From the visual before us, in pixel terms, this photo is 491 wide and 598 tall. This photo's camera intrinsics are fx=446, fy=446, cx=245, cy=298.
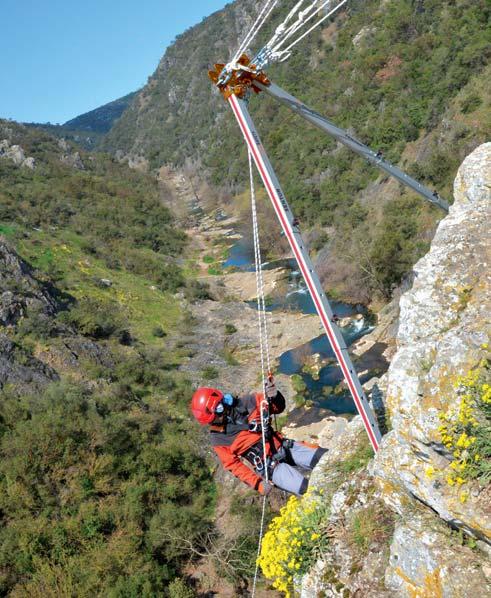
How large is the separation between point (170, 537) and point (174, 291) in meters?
26.3

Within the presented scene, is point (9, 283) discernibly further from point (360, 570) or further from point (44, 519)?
point (360, 570)

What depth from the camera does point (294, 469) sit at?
22.7ft

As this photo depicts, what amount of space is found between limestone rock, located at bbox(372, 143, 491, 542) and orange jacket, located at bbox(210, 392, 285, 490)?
241cm

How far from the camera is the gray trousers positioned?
6582mm

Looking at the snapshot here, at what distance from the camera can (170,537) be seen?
456 inches

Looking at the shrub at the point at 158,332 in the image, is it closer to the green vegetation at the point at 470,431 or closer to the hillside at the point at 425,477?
the hillside at the point at 425,477

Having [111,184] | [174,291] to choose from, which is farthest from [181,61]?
[174,291]

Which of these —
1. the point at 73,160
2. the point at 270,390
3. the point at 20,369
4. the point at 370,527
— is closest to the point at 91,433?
the point at 20,369

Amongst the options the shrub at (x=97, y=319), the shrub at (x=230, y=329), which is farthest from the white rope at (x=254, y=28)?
the shrub at (x=230, y=329)

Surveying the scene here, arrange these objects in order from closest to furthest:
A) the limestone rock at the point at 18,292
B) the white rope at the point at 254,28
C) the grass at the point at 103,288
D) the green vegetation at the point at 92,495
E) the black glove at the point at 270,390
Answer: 1. the white rope at the point at 254,28
2. the black glove at the point at 270,390
3. the green vegetation at the point at 92,495
4. the limestone rock at the point at 18,292
5. the grass at the point at 103,288

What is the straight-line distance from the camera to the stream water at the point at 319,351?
19234 millimetres

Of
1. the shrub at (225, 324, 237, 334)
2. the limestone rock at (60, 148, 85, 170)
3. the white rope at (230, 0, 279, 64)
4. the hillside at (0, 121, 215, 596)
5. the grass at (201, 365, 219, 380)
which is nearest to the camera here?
the white rope at (230, 0, 279, 64)

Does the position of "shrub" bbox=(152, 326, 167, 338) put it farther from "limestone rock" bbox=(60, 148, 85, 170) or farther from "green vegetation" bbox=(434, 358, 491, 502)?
"limestone rock" bbox=(60, 148, 85, 170)

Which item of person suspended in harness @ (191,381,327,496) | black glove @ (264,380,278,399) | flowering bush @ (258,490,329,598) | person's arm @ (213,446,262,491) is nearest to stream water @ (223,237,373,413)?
person suspended in harness @ (191,381,327,496)
